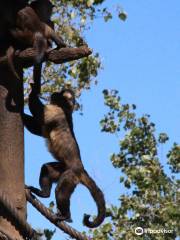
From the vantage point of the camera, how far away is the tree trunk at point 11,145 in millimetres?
4566

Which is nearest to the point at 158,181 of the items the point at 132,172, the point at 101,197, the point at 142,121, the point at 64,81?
the point at 132,172

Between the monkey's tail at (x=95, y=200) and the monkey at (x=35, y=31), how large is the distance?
3.94 ft

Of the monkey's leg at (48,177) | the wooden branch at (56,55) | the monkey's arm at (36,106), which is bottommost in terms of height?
the monkey's leg at (48,177)

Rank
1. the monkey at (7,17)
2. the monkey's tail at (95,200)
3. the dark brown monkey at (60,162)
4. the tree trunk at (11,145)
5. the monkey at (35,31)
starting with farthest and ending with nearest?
the dark brown monkey at (60,162) → the monkey's tail at (95,200) → the monkey at (7,17) → the monkey at (35,31) → the tree trunk at (11,145)

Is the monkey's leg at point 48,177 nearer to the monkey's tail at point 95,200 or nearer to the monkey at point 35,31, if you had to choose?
the monkey's tail at point 95,200

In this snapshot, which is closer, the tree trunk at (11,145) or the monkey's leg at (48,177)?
the tree trunk at (11,145)

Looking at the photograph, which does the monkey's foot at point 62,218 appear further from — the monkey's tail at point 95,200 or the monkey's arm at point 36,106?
the monkey's arm at point 36,106

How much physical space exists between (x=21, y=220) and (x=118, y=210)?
6593mm

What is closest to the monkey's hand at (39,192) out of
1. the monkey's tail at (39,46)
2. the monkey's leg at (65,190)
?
the monkey's leg at (65,190)

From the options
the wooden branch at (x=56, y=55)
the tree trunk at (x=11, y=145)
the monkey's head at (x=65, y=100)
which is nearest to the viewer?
the tree trunk at (x=11, y=145)

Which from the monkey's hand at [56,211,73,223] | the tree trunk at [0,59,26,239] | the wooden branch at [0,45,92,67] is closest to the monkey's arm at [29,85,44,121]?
the monkey's hand at [56,211,73,223]

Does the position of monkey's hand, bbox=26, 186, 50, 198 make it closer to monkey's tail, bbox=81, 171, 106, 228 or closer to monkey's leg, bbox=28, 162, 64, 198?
monkey's leg, bbox=28, 162, 64, 198

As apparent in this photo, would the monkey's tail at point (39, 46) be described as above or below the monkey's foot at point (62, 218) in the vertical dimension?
above

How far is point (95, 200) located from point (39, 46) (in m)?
1.74
